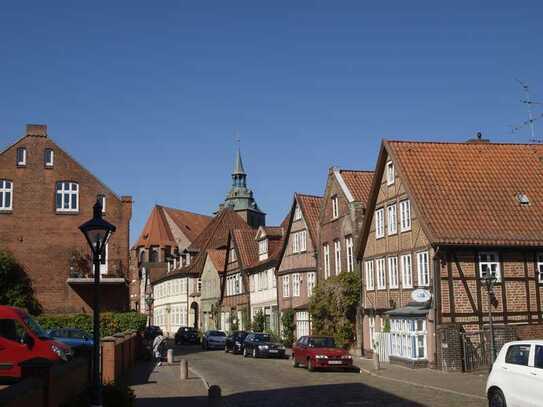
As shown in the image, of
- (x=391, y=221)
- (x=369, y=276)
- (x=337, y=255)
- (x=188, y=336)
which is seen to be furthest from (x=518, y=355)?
(x=188, y=336)

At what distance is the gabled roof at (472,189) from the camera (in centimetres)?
2823

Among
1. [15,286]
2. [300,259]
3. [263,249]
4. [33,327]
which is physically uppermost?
[263,249]

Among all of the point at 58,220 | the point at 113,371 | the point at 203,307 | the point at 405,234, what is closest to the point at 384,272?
the point at 405,234

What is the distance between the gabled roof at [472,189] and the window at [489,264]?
63cm

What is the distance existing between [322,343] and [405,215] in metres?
6.73

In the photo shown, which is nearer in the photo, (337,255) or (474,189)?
(474,189)

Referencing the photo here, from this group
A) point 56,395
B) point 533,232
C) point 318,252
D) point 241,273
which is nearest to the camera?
point 56,395

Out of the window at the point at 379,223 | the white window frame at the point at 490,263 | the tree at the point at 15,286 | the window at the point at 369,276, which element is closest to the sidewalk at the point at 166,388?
the window at the point at 369,276

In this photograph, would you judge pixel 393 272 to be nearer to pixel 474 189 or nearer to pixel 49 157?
pixel 474 189

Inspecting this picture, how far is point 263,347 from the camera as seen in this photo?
120 ft

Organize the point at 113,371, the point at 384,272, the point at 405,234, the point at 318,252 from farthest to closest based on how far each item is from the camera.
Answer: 1. the point at 318,252
2. the point at 384,272
3. the point at 405,234
4. the point at 113,371

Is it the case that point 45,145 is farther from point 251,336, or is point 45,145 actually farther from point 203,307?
point 203,307

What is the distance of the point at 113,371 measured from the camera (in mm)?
20203

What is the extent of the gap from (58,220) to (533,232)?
1104 inches
